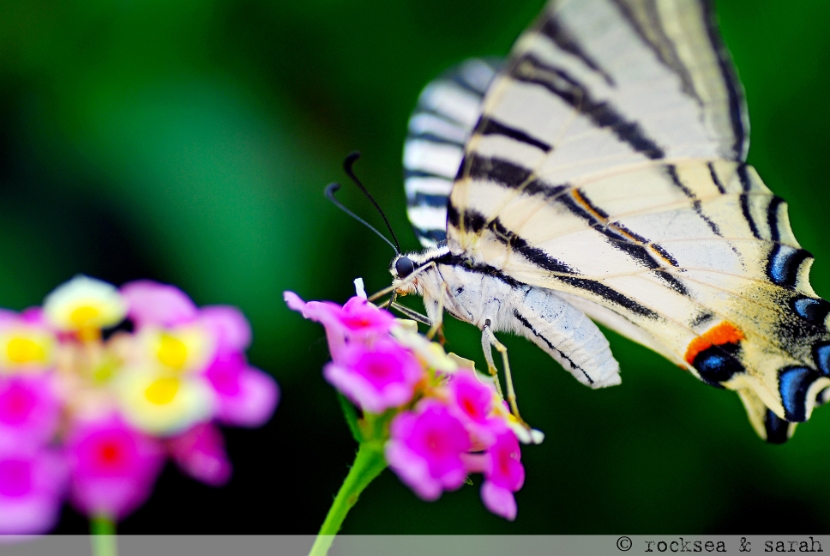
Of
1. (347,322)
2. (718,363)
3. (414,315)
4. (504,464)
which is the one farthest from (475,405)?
(718,363)

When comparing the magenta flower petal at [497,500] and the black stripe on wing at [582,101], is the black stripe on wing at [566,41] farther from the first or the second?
the magenta flower petal at [497,500]

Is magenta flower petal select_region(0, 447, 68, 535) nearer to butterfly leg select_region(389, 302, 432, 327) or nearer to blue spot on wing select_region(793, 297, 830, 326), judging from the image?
butterfly leg select_region(389, 302, 432, 327)

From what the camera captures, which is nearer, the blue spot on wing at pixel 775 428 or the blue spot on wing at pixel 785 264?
the blue spot on wing at pixel 785 264

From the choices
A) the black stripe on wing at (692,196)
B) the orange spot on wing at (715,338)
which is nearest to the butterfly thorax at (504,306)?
the orange spot on wing at (715,338)

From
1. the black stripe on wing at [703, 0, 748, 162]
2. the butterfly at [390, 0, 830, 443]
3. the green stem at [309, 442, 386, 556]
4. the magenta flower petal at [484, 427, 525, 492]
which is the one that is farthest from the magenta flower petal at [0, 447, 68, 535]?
the black stripe on wing at [703, 0, 748, 162]

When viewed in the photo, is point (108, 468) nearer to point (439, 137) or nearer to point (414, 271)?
point (414, 271)
